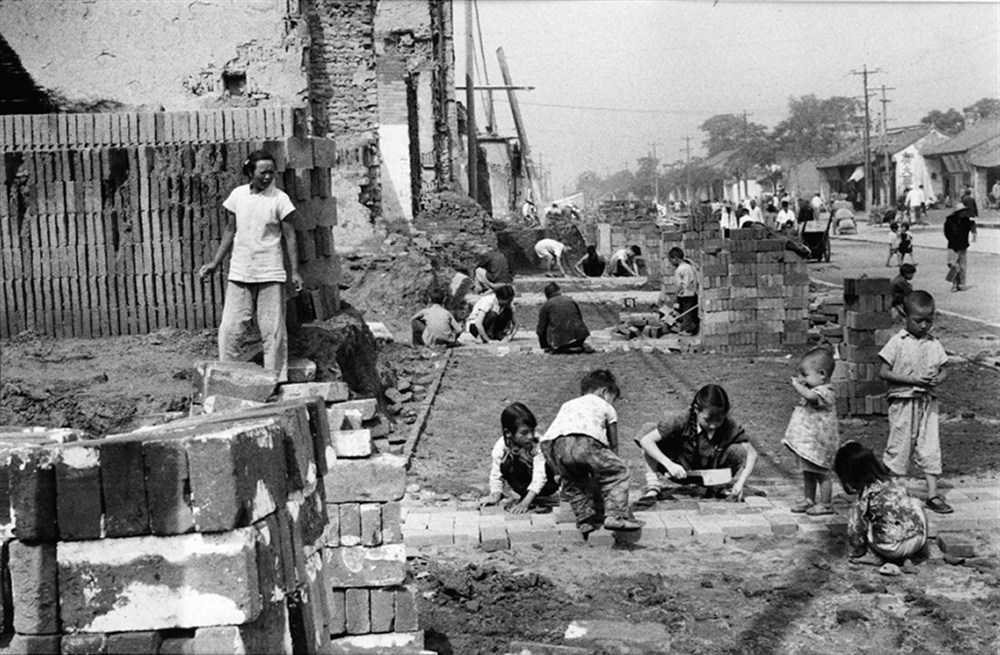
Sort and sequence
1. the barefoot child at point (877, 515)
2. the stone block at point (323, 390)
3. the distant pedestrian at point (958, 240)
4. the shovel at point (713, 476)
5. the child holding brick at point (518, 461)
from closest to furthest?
1. the stone block at point (323, 390)
2. the barefoot child at point (877, 515)
3. the child holding brick at point (518, 461)
4. the shovel at point (713, 476)
5. the distant pedestrian at point (958, 240)

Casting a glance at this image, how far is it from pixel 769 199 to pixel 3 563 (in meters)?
Answer: 47.8

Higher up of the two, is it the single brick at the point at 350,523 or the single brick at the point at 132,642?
the single brick at the point at 132,642

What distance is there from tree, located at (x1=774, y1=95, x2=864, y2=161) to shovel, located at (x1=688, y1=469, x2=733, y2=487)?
85.3 m

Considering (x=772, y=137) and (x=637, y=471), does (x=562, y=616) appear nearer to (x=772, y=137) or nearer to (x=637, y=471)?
(x=637, y=471)

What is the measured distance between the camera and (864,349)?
11.2 m

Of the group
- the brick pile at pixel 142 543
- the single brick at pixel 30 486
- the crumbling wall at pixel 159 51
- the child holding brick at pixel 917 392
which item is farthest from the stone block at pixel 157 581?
the crumbling wall at pixel 159 51

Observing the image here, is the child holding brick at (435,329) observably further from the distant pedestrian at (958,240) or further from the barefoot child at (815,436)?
the distant pedestrian at (958,240)

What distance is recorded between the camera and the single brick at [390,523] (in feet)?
16.2

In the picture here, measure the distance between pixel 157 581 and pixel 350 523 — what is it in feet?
7.05

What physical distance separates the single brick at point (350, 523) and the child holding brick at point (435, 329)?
11346 mm

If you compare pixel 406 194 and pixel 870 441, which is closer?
pixel 870 441

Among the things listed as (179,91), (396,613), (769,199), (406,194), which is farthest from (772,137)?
(396,613)

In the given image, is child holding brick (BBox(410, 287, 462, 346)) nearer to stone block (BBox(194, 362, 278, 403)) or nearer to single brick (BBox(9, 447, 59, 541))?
stone block (BBox(194, 362, 278, 403))

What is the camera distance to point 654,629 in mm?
5906
